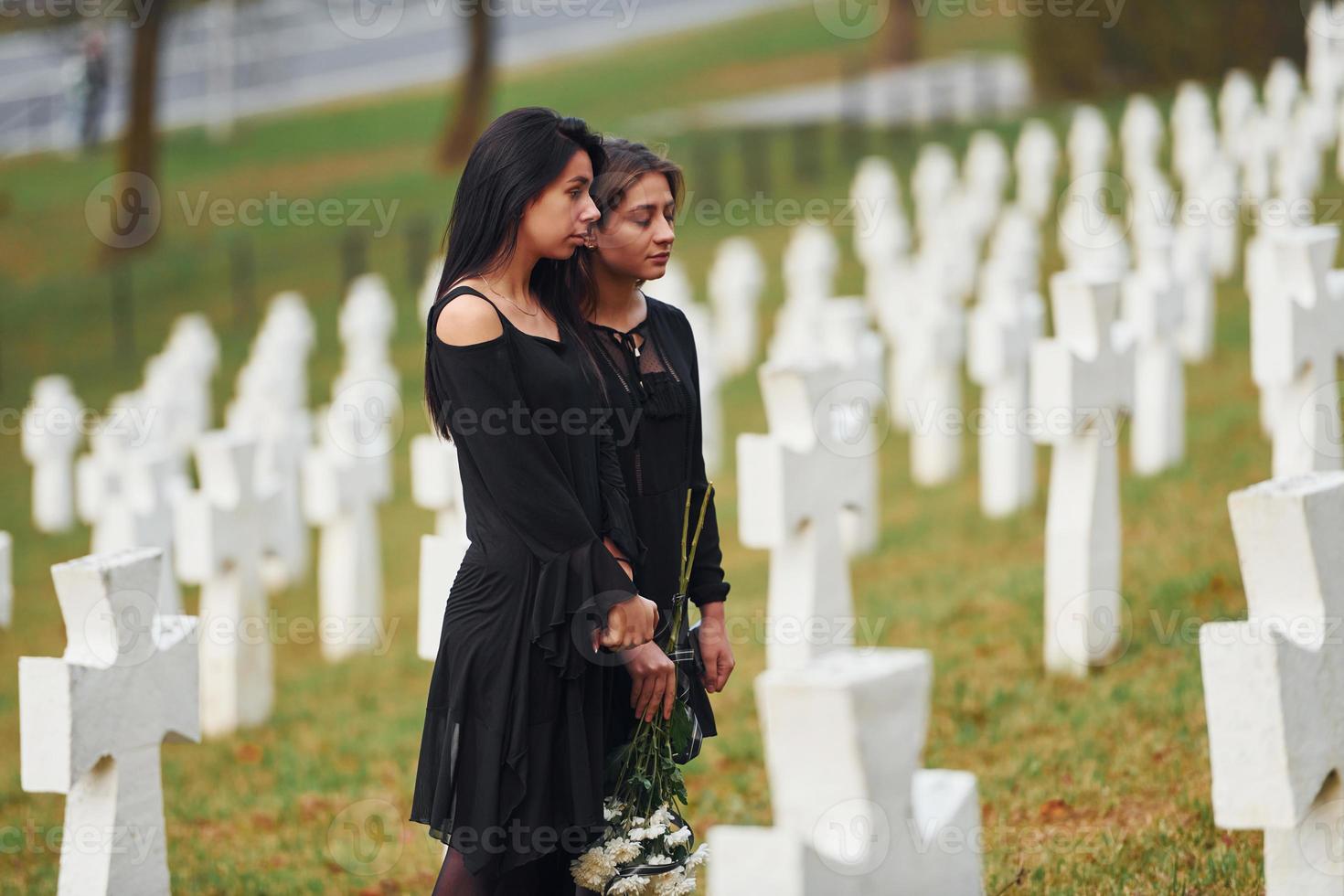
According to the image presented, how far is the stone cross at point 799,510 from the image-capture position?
18.2 feet

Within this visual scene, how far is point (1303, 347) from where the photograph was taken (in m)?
5.98

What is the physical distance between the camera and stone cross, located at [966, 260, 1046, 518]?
9102 mm

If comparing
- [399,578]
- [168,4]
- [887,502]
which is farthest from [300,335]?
[168,4]

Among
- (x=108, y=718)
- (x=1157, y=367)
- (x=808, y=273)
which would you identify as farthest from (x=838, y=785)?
(x=808, y=273)

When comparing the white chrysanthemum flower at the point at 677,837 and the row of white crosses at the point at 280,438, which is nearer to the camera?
the white chrysanthemum flower at the point at 677,837

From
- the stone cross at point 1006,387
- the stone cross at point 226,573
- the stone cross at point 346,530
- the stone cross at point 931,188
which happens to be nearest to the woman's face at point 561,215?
the stone cross at point 226,573

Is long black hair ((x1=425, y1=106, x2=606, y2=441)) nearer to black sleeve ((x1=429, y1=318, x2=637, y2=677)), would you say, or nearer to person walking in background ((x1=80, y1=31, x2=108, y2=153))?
black sleeve ((x1=429, y1=318, x2=637, y2=677))

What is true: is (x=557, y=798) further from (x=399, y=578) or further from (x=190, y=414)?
(x=190, y=414)

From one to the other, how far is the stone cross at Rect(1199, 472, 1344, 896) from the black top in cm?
114

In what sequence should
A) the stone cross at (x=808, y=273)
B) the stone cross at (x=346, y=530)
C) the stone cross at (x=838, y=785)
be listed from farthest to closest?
the stone cross at (x=808, y=273)
the stone cross at (x=346, y=530)
the stone cross at (x=838, y=785)

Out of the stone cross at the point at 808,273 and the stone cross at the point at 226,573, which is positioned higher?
the stone cross at the point at 808,273

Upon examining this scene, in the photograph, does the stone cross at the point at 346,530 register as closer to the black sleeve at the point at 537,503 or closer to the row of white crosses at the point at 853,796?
the black sleeve at the point at 537,503

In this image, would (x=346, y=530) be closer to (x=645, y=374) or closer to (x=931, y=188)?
(x=645, y=374)

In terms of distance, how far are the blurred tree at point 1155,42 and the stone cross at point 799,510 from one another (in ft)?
58.3
